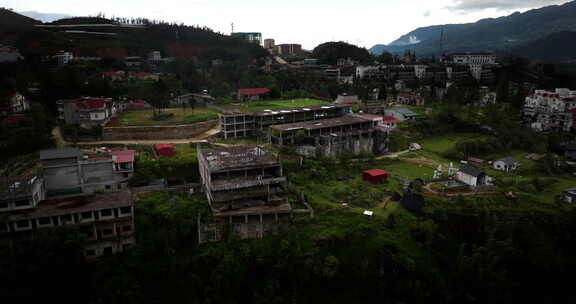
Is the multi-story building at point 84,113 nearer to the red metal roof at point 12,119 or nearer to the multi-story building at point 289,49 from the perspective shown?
the red metal roof at point 12,119

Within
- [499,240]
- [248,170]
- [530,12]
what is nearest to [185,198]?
[248,170]

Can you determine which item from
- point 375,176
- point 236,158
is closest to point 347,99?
point 375,176

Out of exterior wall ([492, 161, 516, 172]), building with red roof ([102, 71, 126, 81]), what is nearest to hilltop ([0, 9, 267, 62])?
building with red roof ([102, 71, 126, 81])

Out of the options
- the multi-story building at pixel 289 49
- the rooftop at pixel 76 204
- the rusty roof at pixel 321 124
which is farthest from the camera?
the multi-story building at pixel 289 49

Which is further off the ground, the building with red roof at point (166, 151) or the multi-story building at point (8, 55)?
the multi-story building at point (8, 55)

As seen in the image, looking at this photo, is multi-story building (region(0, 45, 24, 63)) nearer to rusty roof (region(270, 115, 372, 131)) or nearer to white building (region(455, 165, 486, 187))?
rusty roof (region(270, 115, 372, 131))

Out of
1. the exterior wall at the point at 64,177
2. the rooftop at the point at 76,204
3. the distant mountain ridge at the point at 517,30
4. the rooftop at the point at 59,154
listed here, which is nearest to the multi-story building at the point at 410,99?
the rooftop at the point at 76,204
